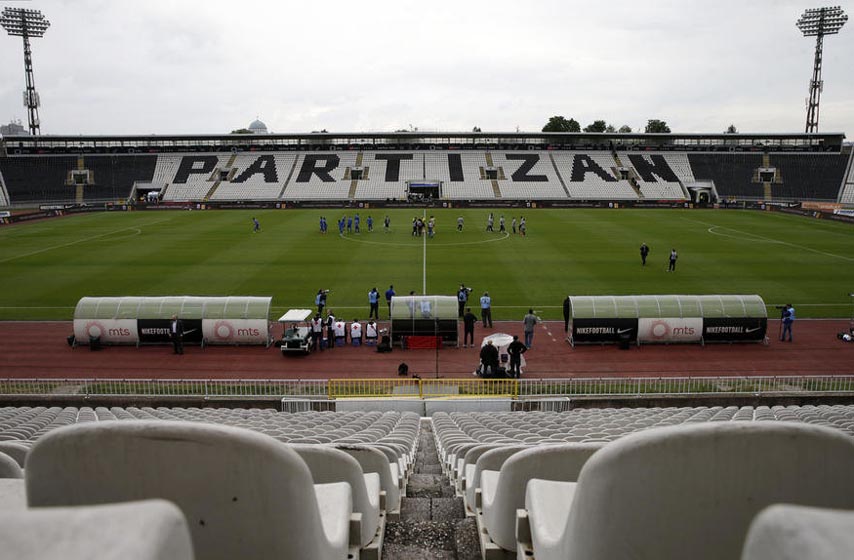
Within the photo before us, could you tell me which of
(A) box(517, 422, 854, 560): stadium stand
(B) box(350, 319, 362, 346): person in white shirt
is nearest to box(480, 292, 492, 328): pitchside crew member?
(B) box(350, 319, 362, 346): person in white shirt

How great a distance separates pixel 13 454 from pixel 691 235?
48442mm

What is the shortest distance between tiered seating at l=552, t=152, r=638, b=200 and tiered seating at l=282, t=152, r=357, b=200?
28830 millimetres

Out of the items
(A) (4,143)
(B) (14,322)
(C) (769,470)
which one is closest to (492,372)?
(C) (769,470)

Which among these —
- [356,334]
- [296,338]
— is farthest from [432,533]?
[356,334]

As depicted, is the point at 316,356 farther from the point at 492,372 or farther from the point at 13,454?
the point at 13,454

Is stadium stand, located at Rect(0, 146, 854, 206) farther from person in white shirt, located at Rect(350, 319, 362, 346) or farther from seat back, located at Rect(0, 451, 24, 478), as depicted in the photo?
seat back, located at Rect(0, 451, 24, 478)

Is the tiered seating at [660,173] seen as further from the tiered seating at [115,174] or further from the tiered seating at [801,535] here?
the tiered seating at [801,535]

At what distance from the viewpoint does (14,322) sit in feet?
81.8

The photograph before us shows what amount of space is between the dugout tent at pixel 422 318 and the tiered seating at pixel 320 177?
52609 mm

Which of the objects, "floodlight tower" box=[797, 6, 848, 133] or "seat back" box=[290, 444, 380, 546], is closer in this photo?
"seat back" box=[290, 444, 380, 546]

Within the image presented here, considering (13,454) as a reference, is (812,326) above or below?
below

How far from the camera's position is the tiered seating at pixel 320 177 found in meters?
73.5

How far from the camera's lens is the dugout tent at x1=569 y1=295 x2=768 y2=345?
71.5 feet

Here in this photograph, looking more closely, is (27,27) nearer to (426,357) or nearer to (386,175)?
(386,175)
